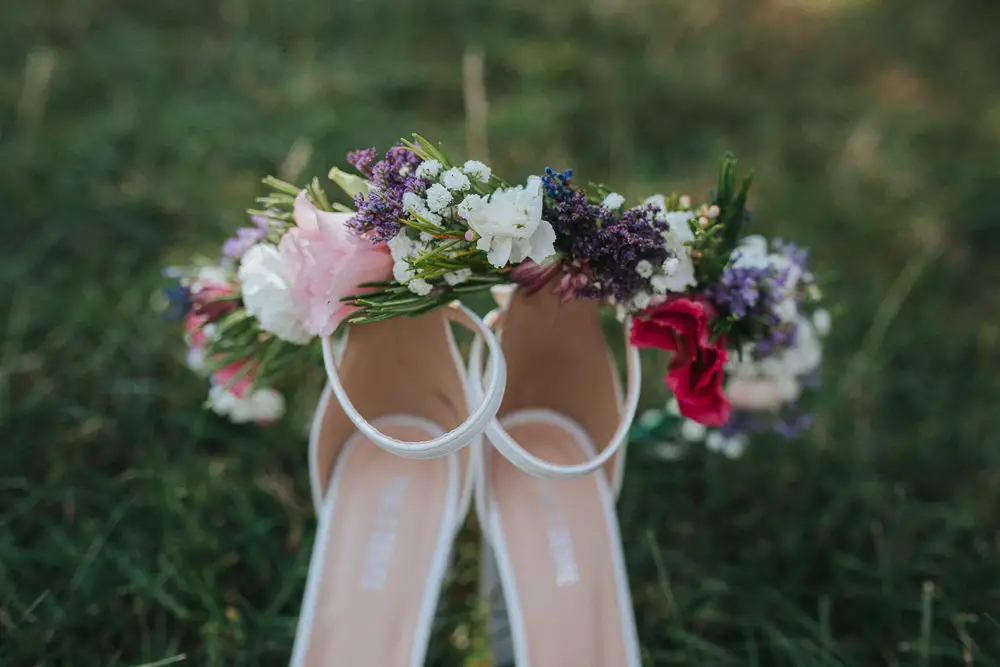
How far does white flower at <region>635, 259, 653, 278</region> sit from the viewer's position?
106cm

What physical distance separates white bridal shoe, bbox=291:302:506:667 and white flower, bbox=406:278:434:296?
0.36 ft

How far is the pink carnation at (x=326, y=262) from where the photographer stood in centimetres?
106

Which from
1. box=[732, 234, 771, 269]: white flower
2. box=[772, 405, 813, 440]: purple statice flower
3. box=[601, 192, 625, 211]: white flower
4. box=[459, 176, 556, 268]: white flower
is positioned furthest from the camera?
box=[772, 405, 813, 440]: purple statice flower

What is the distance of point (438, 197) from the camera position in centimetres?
98

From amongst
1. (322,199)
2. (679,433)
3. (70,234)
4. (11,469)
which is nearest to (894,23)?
(679,433)

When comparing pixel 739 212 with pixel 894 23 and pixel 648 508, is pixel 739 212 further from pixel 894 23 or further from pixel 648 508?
pixel 894 23

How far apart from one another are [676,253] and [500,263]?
26 cm

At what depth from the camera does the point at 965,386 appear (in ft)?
6.29

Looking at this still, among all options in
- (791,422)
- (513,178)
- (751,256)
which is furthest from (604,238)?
(513,178)

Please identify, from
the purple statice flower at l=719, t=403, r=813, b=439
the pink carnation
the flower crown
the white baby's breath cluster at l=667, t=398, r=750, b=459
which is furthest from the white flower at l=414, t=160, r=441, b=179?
the purple statice flower at l=719, t=403, r=813, b=439

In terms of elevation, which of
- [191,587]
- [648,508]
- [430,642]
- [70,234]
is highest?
[70,234]

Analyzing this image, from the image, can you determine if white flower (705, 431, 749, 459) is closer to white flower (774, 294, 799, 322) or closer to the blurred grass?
the blurred grass

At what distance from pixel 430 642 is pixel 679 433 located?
24.9 inches

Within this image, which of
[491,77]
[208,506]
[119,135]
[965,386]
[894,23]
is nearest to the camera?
[208,506]
